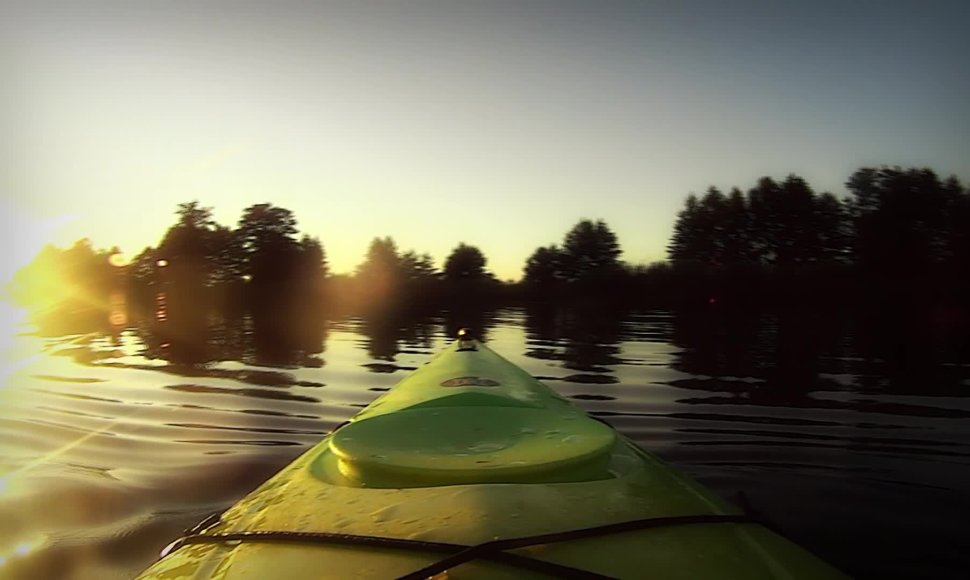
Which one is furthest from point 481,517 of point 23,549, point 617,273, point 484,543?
point 617,273

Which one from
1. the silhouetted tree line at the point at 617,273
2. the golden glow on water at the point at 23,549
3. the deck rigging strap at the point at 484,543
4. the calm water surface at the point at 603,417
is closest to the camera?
the deck rigging strap at the point at 484,543

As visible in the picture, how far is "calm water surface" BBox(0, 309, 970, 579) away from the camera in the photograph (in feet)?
13.4

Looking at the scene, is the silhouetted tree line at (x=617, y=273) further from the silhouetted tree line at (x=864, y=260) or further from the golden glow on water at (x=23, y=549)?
the golden glow on water at (x=23, y=549)

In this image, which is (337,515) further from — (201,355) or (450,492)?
(201,355)

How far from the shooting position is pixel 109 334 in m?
21.0

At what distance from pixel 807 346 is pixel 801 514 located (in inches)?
474

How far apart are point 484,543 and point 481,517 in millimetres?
171

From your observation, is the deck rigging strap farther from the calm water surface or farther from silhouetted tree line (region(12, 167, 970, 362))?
silhouetted tree line (region(12, 167, 970, 362))

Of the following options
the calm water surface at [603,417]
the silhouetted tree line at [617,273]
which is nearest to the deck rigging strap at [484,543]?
the calm water surface at [603,417]

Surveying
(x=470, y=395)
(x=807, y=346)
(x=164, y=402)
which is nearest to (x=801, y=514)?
(x=470, y=395)

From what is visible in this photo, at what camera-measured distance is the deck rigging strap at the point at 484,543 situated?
154cm

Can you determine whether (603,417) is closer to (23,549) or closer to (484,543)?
(23,549)

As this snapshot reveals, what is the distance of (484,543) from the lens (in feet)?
5.26

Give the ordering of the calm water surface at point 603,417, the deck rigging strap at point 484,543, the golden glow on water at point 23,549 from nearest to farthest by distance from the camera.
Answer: the deck rigging strap at point 484,543
the golden glow on water at point 23,549
the calm water surface at point 603,417
